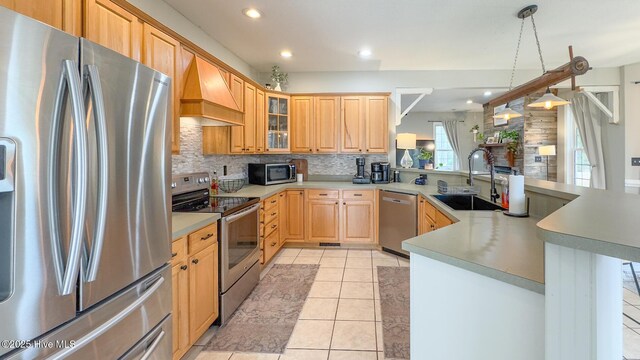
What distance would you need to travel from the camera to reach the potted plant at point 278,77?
454 centimetres

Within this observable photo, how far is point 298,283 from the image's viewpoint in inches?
122

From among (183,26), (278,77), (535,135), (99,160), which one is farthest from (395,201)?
(535,135)

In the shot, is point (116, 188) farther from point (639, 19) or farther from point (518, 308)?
point (639, 19)

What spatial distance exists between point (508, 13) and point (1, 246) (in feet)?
12.5

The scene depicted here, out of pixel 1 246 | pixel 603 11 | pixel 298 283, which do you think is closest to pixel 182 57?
pixel 1 246

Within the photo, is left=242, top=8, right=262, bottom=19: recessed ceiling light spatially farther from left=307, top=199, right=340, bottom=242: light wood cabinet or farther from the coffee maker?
the coffee maker

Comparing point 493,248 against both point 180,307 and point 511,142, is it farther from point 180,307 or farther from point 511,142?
point 511,142

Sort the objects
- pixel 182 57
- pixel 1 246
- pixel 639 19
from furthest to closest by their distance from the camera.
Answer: pixel 639 19 < pixel 182 57 < pixel 1 246

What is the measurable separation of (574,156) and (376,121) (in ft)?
14.1

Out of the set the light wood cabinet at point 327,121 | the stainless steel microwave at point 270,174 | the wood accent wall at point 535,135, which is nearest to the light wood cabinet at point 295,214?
the stainless steel microwave at point 270,174

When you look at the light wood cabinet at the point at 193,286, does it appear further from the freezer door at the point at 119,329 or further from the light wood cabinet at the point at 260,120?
the light wood cabinet at the point at 260,120

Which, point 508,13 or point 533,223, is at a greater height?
point 508,13

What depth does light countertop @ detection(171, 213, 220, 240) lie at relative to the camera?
1710mm

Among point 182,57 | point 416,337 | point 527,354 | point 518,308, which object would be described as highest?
point 182,57
